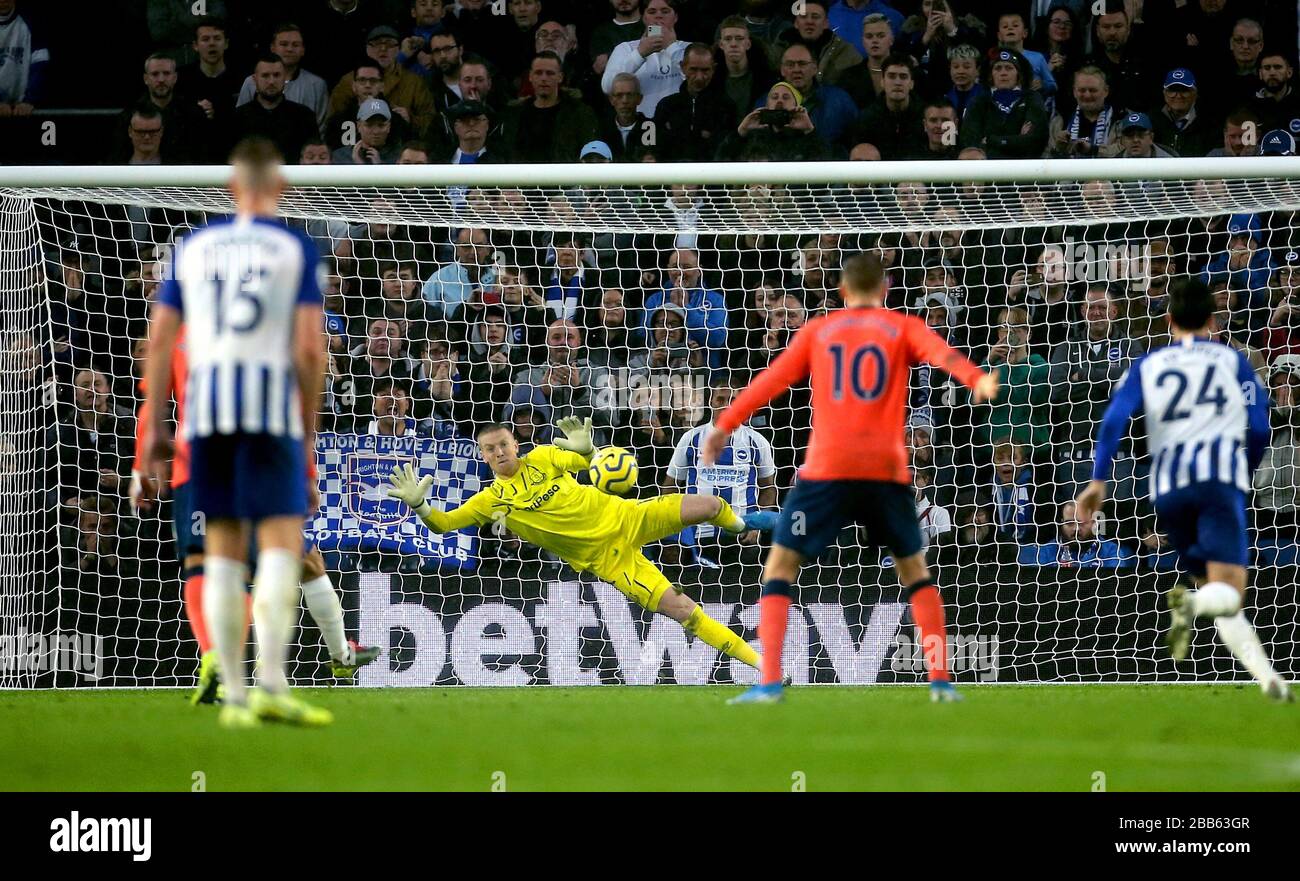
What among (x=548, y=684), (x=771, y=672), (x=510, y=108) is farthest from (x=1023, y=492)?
(x=510, y=108)

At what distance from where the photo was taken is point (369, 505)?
10227 mm

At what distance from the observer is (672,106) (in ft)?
39.8

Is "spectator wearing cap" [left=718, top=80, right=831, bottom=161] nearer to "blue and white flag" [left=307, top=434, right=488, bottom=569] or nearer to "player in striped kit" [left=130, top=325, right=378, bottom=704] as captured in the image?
"blue and white flag" [left=307, top=434, right=488, bottom=569]

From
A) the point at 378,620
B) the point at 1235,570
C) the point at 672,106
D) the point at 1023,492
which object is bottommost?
the point at 1235,570

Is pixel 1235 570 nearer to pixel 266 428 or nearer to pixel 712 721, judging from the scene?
pixel 712 721

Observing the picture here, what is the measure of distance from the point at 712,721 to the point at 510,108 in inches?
268

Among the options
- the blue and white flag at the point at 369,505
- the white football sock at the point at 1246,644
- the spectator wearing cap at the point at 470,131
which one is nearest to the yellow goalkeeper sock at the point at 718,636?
the blue and white flag at the point at 369,505

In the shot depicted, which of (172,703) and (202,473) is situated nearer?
(202,473)

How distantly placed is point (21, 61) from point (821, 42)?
21.4 ft

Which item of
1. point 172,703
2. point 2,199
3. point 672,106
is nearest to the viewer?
point 172,703

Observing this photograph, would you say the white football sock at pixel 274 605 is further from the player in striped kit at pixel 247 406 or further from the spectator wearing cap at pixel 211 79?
the spectator wearing cap at pixel 211 79

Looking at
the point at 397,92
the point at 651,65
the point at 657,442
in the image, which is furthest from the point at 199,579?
the point at 651,65

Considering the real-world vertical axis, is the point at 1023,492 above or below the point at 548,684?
above

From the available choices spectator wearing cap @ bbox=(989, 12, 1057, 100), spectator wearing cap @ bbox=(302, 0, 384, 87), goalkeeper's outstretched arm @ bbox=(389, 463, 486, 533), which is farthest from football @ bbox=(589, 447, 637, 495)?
spectator wearing cap @ bbox=(302, 0, 384, 87)
